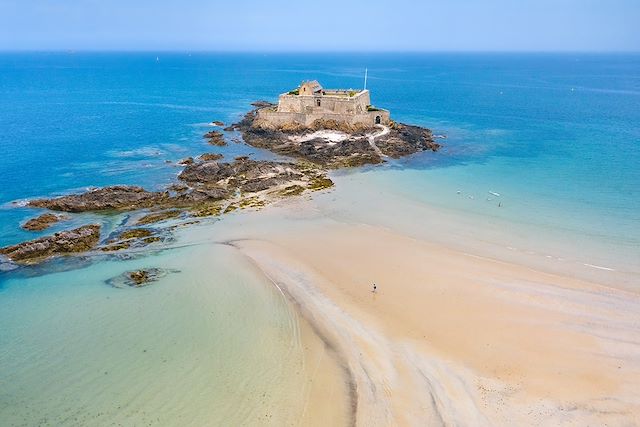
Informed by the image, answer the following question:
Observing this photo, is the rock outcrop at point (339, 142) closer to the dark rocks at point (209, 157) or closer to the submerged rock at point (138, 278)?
the dark rocks at point (209, 157)

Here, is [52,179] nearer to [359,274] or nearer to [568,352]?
[359,274]

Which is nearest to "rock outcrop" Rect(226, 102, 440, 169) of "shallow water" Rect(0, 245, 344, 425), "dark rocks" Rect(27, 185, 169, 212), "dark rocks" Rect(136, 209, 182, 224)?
"dark rocks" Rect(136, 209, 182, 224)

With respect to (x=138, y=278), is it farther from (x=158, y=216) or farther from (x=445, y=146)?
(x=445, y=146)

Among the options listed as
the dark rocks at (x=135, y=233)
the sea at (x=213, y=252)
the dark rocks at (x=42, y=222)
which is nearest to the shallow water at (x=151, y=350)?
the sea at (x=213, y=252)

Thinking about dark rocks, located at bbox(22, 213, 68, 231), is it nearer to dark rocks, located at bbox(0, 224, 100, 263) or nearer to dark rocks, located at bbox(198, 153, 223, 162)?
dark rocks, located at bbox(0, 224, 100, 263)

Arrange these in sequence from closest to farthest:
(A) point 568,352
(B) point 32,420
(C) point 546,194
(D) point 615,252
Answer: (B) point 32,420, (A) point 568,352, (D) point 615,252, (C) point 546,194

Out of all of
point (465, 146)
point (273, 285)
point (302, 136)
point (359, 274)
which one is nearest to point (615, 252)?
point (359, 274)

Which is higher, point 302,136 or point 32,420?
point 302,136
